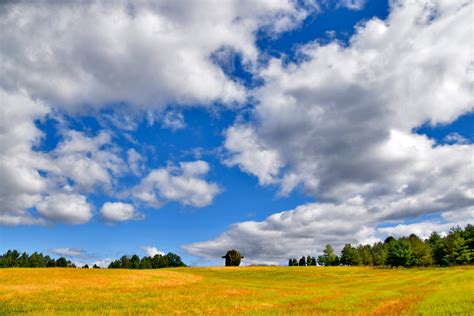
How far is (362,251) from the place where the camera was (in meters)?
170

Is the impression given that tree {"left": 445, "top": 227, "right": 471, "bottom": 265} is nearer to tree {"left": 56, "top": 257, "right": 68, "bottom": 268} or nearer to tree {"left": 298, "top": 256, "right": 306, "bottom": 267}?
tree {"left": 298, "top": 256, "right": 306, "bottom": 267}

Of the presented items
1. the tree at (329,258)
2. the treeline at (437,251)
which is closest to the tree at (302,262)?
the tree at (329,258)

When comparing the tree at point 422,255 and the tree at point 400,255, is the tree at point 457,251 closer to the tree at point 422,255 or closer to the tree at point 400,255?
the tree at point 422,255

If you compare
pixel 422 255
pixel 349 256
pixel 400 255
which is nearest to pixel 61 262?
pixel 349 256

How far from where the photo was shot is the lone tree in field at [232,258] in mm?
130500

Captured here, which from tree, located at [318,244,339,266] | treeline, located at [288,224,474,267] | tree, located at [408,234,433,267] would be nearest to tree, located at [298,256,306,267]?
tree, located at [318,244,339,266]

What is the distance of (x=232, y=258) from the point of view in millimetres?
131500

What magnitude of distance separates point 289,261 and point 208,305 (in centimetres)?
16265

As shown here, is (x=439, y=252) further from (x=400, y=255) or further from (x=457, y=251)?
(x=400, y=255)

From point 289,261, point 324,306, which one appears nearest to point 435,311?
point 324,306

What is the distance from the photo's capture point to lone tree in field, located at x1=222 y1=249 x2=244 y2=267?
428 feet

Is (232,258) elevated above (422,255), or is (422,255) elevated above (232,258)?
(232,258)

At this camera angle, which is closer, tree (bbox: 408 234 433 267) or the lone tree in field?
tree (bbox: 408 234 433 267)

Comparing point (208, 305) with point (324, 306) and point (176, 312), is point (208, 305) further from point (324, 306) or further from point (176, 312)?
point (324, 306)
